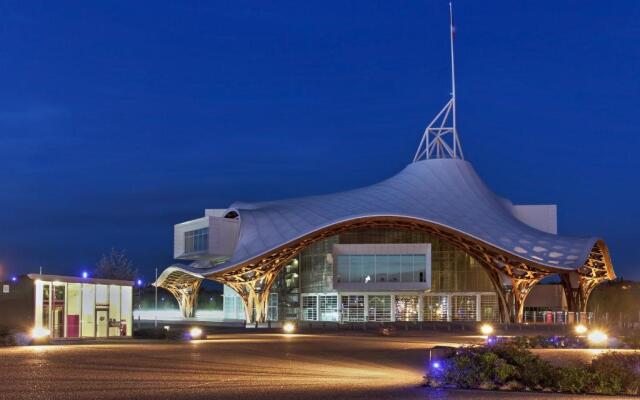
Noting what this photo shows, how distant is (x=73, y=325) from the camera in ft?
133

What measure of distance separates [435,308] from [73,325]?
4197 cm

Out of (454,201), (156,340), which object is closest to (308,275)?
(454,201)

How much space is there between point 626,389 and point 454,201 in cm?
5274

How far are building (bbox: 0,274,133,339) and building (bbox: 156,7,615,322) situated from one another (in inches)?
865

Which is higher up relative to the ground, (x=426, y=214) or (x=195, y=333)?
(x=426, y=214)

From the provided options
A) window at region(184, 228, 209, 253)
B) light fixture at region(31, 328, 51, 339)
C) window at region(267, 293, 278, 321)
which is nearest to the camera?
light fixture at region(31, 328, 51, 339)

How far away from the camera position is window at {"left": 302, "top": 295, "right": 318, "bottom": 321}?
78250 millimetres

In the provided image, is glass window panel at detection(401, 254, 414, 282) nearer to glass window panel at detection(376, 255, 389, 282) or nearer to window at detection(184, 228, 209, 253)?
glass window panel at detection(376, 255, 389, 282)

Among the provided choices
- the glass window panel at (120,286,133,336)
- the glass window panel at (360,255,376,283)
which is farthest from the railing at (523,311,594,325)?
the glass window panel at (120,286,133,336)

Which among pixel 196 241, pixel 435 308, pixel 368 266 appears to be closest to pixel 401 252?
pixel 368 266

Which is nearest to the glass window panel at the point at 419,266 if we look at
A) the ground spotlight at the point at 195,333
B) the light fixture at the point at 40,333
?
the ground spotlight at the point at 195,333

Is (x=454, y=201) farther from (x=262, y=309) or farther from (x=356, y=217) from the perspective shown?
(x=262, y=309)

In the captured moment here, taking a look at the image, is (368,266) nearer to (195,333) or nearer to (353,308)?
(353,308)

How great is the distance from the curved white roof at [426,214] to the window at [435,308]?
9805 millimetres
